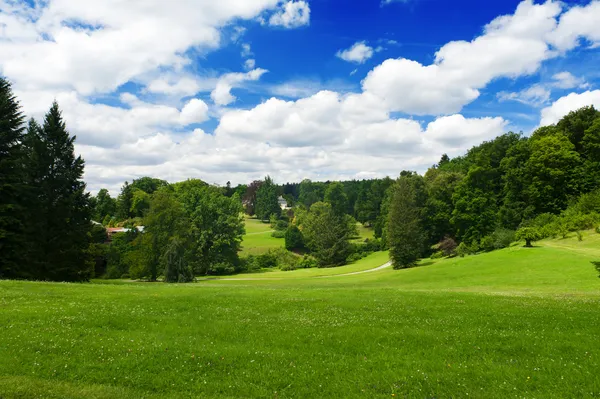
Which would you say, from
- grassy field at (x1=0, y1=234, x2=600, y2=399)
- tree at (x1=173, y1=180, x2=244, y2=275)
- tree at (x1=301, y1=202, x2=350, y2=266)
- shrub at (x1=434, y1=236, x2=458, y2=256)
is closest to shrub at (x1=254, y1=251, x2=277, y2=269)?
tree at (x1=301, y1=202, x2=350, y2=266)

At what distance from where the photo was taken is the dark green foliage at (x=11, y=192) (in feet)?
94.6

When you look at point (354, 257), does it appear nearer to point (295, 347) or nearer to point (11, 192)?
point (11, 192)

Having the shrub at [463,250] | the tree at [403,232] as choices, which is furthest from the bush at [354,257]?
the shrub at [463,250]

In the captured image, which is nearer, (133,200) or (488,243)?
(488,243)

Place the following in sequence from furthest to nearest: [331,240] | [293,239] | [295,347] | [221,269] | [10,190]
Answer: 1. [293,239]
2. [331,240]
3. [221,269]
4. [10,190]
5. [295,347]

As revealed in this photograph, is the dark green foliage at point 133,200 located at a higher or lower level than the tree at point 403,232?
higher

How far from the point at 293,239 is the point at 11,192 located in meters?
77.0

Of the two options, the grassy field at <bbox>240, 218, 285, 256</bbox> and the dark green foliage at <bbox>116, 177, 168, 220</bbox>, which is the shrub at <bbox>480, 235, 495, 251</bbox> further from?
the dark green foliage at <bbox>116, 177, 168, 220</bbox>

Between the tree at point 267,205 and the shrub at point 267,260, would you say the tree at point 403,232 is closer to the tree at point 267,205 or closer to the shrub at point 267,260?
the shrub at point 267,260

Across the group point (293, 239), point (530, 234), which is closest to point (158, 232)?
point (530, 234)

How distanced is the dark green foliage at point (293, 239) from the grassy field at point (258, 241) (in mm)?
2848

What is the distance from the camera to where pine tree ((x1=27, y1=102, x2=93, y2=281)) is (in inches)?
1337

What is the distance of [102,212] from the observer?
385 feet

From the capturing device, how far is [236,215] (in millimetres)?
78438
